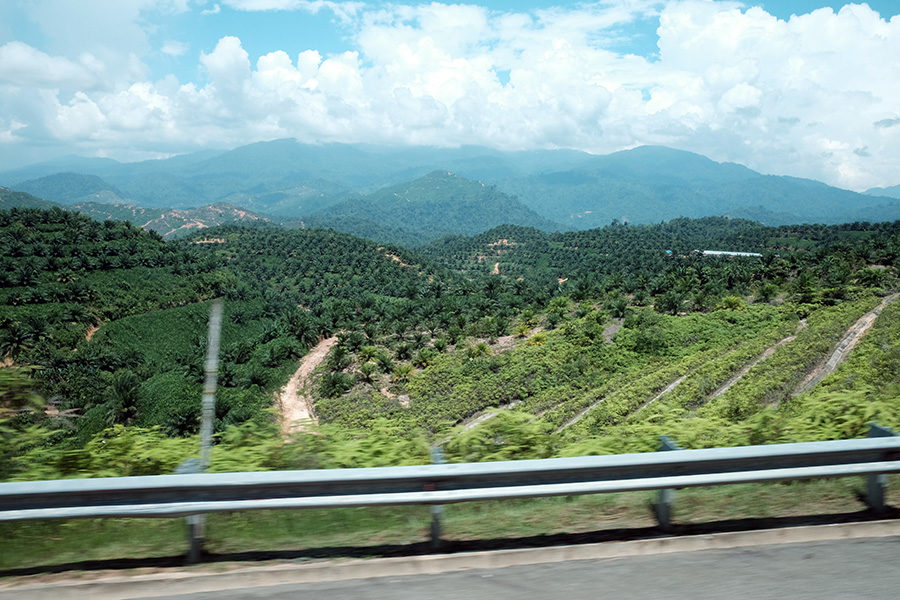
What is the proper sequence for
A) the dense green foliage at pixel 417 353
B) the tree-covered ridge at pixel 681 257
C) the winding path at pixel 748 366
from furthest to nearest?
the tree-covered ridge at pixel 681 257 → the winding path at pixel 748 366 → the dense green foliage at pixel 417 353

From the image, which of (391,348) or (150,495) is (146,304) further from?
(150,495)

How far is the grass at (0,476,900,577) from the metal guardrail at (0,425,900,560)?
28 centimetres

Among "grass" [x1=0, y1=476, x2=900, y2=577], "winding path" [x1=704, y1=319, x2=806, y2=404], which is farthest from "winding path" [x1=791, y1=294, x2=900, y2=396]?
"grass" [x1=0, y1=476, x2=900, y2=577]

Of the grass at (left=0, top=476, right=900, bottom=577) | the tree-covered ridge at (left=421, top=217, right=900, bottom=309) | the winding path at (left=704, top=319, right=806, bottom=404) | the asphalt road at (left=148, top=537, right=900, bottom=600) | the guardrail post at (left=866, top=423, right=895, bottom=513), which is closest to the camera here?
the asphalt road at (left=148, top=537, right=900, bottom=600)

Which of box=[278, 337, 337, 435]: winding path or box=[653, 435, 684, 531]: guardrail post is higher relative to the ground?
box=[653, 435, 684, 531]: guardrail post

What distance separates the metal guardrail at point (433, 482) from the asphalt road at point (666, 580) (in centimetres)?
45

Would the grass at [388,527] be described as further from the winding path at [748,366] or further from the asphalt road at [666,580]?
the winding path at [748,366]

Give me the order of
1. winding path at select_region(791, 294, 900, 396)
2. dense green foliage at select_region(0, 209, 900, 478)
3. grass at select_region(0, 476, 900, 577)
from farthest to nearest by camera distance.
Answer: winding path at select_region(791, 294, 900, 396) → dense green foliage at select_region(0, 209, 900, 478) → grass at select_region(0, 476, 900, 577)

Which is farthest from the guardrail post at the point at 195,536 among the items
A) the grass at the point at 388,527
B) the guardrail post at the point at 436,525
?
the guardrail post at the point at 436,525

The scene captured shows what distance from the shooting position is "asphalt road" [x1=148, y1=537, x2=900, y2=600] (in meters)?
3.11

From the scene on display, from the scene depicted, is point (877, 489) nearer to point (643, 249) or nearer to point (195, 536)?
point (195, 536)

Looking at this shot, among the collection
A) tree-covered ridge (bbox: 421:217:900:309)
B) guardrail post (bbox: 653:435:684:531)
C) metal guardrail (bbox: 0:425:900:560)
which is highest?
tree-covered ridge (bbox: 421:217:900:309)

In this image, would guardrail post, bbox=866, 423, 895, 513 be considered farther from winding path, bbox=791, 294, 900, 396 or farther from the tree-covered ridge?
the tree-covered ridge

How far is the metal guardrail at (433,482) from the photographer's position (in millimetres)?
3492
